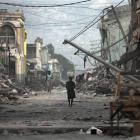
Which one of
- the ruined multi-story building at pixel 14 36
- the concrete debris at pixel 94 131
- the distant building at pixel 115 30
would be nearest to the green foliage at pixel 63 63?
the ruined multi-story building at pixel 14 36

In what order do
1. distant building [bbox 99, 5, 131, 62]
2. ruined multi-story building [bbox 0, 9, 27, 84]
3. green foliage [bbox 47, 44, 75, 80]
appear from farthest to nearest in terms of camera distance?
green foliage [bbox 47, 44, 75, 80] < ruined multi-story building [bbox 0, 9, 27, 84] < distant building [bbox 99, 5, 131, 62]

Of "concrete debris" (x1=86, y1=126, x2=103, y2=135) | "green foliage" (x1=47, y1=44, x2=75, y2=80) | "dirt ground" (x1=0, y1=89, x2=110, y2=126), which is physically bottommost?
"dirt ground" (x1=0, y1=89, x2=110, y2=126)

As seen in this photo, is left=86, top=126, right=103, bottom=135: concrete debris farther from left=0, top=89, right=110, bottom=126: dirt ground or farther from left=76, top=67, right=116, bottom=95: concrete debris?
left=76, top=67, right=116, bottom=95: concrete debris

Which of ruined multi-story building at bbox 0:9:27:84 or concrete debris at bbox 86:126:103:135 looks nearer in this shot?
concrete debris at bbox 86:126:103:135

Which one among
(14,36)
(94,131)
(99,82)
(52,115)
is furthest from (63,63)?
(94,131)

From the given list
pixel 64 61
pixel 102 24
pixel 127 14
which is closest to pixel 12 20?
Answer: pixel 102 24

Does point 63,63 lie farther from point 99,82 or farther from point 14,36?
point 99,82

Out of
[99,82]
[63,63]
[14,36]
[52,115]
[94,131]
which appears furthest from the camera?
[63,63]

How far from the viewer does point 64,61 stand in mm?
174500

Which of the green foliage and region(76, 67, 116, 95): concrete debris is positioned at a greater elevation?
the green foliage

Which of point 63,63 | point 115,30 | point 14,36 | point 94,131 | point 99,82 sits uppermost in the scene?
point 14,36

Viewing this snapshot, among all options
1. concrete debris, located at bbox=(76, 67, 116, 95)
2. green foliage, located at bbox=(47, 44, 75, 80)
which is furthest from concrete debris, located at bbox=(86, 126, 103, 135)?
green foliage, located at bbox=(47, 44, 75, 80)

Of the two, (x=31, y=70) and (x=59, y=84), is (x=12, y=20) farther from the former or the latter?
(x=59, y=84)

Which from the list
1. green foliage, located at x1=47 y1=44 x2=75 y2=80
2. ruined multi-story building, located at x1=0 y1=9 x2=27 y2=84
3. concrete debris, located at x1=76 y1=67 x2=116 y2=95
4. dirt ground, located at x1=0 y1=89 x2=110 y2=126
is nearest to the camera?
dirt ground, located at x1=0 y1=89 x2=110 y2=126
